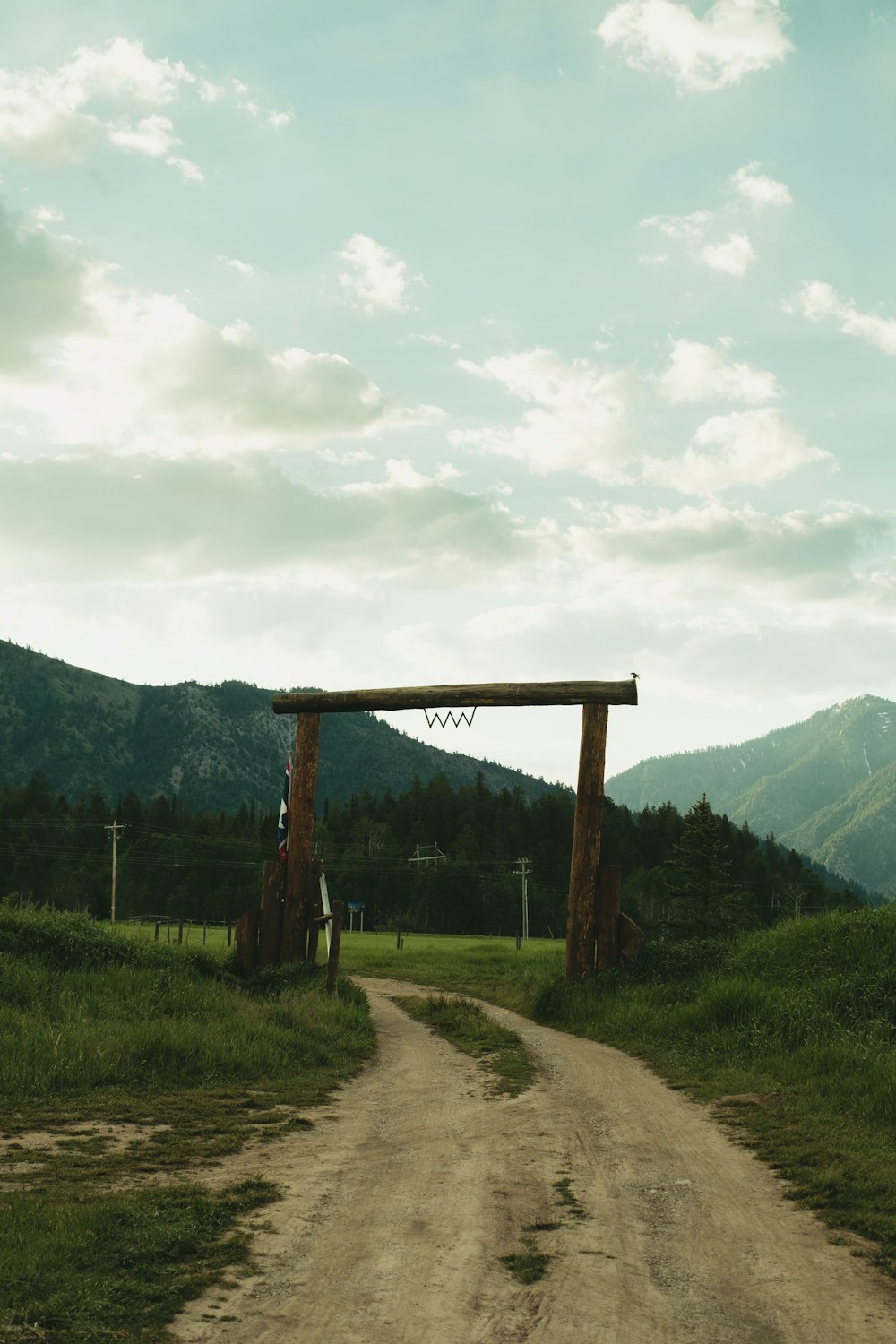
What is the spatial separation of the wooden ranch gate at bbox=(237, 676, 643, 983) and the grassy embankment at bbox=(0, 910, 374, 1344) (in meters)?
1.24

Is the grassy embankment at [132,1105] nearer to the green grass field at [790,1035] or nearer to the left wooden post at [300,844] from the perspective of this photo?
the left wooden post at [300,844]

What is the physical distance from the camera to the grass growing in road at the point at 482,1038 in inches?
431

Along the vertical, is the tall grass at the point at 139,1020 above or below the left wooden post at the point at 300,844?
below

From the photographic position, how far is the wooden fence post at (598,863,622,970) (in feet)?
57.3

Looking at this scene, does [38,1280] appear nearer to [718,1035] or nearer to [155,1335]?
[155,1335]

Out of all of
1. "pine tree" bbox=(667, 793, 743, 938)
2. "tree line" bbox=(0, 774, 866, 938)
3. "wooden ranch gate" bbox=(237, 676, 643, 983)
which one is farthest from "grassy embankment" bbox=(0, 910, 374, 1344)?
"tree line" bbox=(0, 774, 866, 938)

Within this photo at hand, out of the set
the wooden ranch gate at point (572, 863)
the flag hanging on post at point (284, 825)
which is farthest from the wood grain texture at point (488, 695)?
the flag hanging on post at point (284, 825)

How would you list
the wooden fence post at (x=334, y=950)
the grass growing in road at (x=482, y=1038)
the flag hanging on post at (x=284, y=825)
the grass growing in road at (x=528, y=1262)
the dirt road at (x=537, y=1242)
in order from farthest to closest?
1. the flag hanging on post at (x=284, y=825)
2. the wooden fence post at (x=334, y=950)
3. the grass growing in road at (x=482, y=1038)
4. the grass growing in road at (x=528, y=1262)
5. the dirt road at (x=537, y=1242)

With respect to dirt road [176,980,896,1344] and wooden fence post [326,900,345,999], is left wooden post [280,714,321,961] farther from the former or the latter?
dirt road [176,980,896,1344]

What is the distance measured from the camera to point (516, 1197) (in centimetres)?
629

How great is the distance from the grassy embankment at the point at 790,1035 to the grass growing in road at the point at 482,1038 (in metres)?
1.51

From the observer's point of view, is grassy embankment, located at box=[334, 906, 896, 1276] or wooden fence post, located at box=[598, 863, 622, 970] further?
wooden fence post, located at box=[598, 863, 622, 970]

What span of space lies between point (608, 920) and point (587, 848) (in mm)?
1319

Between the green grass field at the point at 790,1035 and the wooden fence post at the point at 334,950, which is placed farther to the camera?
the wooden fence post at the point at 334,950
